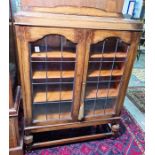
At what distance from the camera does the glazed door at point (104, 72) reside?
1407 mm

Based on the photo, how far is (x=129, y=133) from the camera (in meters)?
1.98

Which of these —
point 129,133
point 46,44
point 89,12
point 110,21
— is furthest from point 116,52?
point 129,133

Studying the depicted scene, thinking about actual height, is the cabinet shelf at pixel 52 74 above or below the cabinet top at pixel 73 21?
below

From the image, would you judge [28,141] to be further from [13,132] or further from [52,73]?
[52,73]

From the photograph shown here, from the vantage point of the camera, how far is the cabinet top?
116 cm

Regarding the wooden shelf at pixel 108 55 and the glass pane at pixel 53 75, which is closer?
the glass pane at pixel 53 75

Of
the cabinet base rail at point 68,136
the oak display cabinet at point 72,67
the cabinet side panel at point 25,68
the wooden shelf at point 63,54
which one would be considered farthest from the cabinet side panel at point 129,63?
the cabinet side panel at point 25,68

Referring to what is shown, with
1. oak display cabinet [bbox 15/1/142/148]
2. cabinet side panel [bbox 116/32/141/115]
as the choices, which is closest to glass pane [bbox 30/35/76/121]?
oak display cabinet [bbox 15/1/142/148]

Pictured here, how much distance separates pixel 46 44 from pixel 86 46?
11.7 inches

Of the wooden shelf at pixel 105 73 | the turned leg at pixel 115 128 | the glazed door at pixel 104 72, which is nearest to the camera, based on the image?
the glazed door at pixel 104 72

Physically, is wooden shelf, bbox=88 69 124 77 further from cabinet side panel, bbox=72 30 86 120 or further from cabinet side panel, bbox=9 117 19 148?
cabinet side panel, bbox=9 117 19 148

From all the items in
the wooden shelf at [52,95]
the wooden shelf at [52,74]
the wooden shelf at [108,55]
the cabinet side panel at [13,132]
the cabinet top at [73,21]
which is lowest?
the cabinet side panel at [13,132]

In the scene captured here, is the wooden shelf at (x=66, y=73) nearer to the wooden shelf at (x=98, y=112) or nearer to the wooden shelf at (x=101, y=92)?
the wooden shelf at (x=101, y=92)
